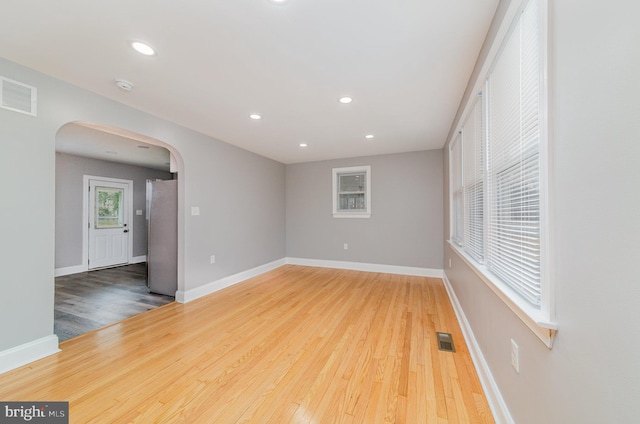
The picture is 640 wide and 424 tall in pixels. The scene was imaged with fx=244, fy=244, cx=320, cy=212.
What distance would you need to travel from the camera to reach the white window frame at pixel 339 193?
207 inches

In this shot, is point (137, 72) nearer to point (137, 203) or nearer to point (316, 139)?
point (316, 139)

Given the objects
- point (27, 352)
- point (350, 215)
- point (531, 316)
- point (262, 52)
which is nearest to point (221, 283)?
point (27, 352)

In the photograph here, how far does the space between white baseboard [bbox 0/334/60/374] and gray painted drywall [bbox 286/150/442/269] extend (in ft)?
13.6

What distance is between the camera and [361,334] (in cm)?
254

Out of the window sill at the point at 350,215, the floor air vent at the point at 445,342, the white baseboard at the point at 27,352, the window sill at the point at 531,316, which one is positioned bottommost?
the floor air vent at the point at 445,342

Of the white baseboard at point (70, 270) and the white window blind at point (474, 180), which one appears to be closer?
the white window blind at point (474, 180)

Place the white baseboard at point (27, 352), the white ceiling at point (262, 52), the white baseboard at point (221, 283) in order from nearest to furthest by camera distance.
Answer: the white ceiling at point (262, 52), the white baseboard at point (27, 352), the white baseboard at point (221, 283)

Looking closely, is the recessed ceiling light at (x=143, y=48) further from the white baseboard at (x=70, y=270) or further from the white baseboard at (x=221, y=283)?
the white baseboard at (x=70, y=270)

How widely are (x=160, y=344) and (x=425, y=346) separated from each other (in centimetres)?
254

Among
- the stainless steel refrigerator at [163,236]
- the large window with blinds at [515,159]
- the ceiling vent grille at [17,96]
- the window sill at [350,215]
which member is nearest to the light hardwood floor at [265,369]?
the stainless steel refrigerator at [163,236]

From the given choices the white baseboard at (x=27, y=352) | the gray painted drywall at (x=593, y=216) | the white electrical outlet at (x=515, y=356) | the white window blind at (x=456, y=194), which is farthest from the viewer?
the white window blind at (x=456, y=194)

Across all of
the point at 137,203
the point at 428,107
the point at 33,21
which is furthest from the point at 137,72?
the point at 137,203

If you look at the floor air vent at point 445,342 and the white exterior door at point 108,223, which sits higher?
the white exterior door at point 108,223

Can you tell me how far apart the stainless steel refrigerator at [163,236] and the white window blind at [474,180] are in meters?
3.86
